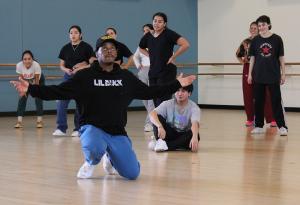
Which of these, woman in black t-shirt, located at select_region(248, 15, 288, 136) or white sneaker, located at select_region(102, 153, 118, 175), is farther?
woman in black t-shirt, located at select_region(248, 15, 288, 136)

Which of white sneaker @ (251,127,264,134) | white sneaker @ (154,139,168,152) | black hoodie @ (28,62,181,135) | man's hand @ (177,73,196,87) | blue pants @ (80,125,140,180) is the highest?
man's hand @ (177,73,196,87)

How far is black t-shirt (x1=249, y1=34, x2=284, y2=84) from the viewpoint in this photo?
8078 millimetres

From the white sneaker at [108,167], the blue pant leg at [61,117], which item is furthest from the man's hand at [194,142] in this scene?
the blue pant leg at [61,117]

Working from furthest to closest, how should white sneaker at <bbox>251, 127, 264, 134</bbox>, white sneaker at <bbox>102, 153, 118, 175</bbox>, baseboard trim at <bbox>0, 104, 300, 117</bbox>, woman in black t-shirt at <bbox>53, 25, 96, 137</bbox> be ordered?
baseboard trim at <bbox>0, 104, 300, 117</bbox>, white sneaker at <bbox>251, 127, 264, 134</bbox>, woman in black t-shirt at <bbox>53, 25, 96, 137</bbox>, white sneaker at <bbox>102, 153, 118, 175</bbox>

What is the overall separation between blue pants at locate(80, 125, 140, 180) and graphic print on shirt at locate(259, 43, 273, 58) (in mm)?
3784

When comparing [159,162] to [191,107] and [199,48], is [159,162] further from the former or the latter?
[199,48]

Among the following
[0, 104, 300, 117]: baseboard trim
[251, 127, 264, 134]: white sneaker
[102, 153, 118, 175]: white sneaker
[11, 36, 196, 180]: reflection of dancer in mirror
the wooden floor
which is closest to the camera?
the wooden floor

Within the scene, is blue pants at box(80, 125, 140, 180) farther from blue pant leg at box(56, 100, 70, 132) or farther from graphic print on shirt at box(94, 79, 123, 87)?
blue pant leg at box(56, 100, 70, 132)

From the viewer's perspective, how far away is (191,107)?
640 cm

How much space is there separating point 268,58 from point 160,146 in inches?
94.6

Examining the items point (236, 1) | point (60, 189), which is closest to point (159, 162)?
point (60, 189)

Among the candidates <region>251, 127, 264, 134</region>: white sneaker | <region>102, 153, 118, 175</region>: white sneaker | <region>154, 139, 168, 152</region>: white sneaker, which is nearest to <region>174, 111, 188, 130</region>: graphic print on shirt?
<region>154, 139, 168, 152</region>: white sneaker

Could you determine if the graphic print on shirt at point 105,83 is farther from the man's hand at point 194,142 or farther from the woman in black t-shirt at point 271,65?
the woman in black t-shirt at point 271,65

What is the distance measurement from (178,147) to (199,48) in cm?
797
